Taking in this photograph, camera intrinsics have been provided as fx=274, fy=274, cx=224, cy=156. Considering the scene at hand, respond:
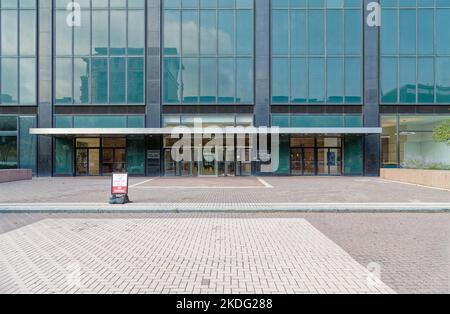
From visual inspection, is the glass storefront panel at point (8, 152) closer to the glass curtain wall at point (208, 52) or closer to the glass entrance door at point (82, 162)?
the glass entrance door at point (82, 162)

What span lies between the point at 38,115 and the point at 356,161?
29.5m

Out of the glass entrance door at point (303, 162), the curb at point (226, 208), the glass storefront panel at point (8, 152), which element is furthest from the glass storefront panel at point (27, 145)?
the glass entrance door at point (303, 162)

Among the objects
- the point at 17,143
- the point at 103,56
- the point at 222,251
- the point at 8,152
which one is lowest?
the point at 222,251

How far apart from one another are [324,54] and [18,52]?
92.1 ft

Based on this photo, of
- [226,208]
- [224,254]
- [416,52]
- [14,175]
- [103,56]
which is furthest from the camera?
[103,56]

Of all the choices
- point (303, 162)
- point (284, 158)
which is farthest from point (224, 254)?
point (303, 162)

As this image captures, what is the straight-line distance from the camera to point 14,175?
20.9 m

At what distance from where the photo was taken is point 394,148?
2522 centimetres

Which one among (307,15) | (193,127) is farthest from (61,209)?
(307,15)

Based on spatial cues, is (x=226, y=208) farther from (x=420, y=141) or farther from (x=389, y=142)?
(x=420, y=141)

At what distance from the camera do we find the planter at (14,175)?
64.4 feet

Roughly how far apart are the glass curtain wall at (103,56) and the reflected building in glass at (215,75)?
0.09 m

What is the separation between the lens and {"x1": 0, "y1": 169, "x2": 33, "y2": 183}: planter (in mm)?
19641
